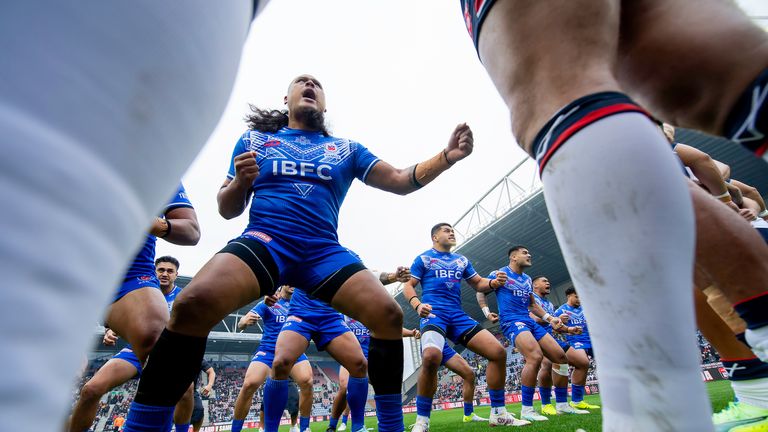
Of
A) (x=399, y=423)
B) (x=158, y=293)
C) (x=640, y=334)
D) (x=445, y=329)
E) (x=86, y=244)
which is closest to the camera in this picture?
(x=86, y=244)

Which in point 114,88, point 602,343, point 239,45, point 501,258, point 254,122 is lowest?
point 602,343

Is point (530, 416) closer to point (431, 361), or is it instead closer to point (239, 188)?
point (431, 361)

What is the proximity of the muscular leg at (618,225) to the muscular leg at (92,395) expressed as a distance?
4144mm

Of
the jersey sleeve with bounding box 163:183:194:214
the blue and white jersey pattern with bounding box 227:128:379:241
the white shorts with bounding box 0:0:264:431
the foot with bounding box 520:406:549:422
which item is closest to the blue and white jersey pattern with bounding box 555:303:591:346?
the foot with bounding box 520:406:549:422

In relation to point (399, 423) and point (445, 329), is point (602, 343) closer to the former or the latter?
point (399, 423)

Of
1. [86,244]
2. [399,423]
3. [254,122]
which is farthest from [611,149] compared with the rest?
[254,122]

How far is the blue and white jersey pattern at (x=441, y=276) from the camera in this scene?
6.30 m

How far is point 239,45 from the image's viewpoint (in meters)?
0.48

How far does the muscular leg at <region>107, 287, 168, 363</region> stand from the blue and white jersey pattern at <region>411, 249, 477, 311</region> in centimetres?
400

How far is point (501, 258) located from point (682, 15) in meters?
23.7

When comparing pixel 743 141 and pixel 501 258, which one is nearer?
pixel 743 141

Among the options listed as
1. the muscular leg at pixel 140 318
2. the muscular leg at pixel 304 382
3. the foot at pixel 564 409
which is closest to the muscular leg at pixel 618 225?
the muscular leg at pixel 140 318

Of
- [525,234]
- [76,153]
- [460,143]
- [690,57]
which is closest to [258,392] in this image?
[525,234]

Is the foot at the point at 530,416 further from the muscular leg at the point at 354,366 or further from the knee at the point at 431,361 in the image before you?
the muscular leg at the point at 354,366
